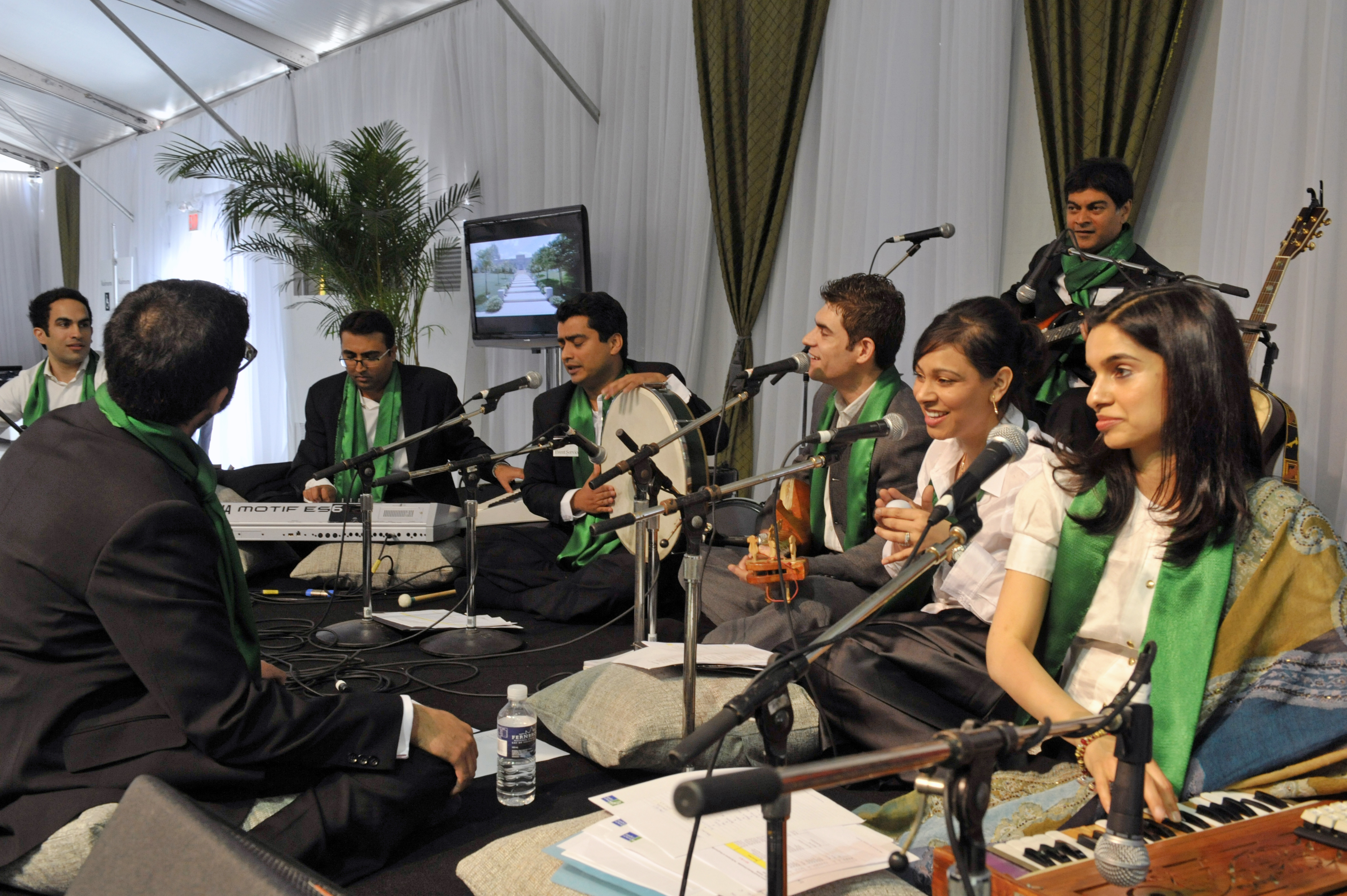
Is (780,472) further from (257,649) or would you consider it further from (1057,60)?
(1057,60)

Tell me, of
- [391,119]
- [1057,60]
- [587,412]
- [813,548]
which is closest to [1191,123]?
[1057,60]

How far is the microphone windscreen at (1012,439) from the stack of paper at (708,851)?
0.62 metres

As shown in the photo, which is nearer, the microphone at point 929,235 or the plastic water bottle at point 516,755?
the plastic water bottle at point 516,755

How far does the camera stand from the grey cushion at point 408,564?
4.34 m

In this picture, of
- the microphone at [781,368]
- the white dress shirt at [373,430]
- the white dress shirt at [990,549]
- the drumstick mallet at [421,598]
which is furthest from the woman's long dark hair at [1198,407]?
the white dress shirt at [373,430]

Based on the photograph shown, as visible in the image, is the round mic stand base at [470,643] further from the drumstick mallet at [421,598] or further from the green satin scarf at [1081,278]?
the green satin scarf at [1081,278]

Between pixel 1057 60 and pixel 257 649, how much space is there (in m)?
4.07

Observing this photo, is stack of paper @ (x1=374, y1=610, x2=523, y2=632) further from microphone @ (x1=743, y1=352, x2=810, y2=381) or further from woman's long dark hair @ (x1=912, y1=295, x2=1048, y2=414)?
woman's long dark hair @ (x1=912, y1=295, x2=1048, y2=414)

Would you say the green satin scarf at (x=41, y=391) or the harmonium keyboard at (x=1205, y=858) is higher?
the green satin scarf at (x=41, y=391)

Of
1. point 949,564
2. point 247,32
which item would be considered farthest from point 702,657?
point 247,32

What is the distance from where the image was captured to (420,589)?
432 centimetres

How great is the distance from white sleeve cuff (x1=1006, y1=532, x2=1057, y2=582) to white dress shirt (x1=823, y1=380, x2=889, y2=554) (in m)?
1.34

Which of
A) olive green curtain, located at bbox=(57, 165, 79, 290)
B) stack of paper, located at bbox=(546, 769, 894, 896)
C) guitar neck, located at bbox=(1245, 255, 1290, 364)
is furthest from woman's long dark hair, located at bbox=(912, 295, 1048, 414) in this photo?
olive green curtain, located at bbox=(57, 165, 79, 290)

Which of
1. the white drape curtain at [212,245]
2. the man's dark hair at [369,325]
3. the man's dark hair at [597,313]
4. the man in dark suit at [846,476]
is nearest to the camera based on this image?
the man in dark suit at [846,476]
